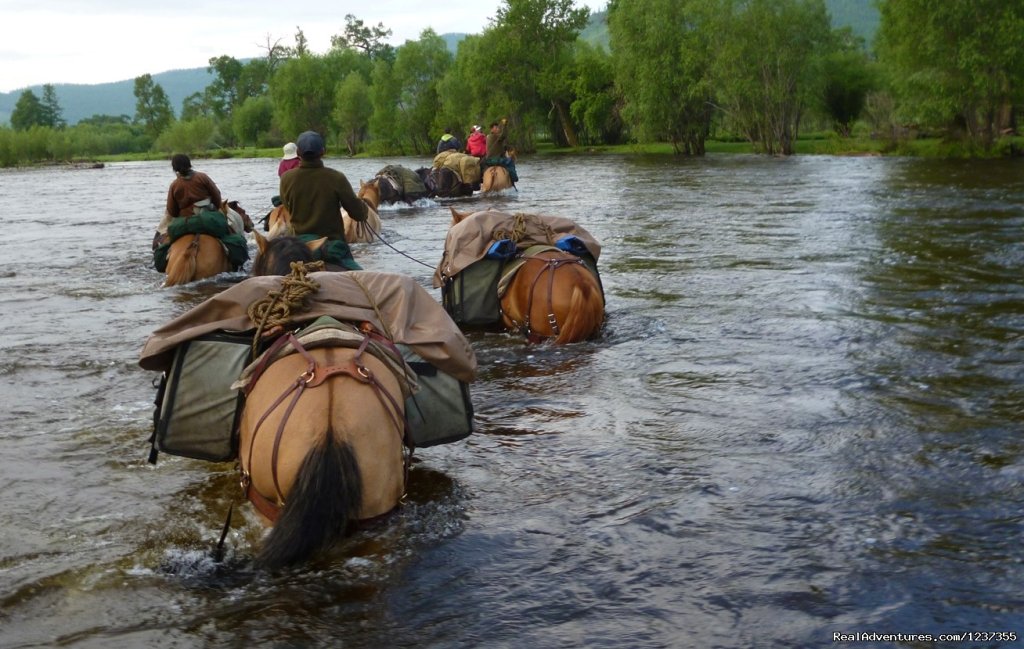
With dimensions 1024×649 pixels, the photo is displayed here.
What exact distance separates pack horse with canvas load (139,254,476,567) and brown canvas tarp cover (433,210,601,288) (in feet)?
12.5

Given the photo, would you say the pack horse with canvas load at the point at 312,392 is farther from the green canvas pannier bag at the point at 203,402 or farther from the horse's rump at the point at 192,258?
the horse's rump at the point at 192,258

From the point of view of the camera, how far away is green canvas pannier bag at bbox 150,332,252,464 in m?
4.87

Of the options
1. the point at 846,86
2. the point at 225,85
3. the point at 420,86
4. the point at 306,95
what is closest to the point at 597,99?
the point at 846,86

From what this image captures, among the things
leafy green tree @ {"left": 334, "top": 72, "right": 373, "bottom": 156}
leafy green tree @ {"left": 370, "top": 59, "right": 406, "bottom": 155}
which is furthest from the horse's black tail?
leafy green tree @ {"left": 334, "top": 72, "right": 373, "bottom": 156}

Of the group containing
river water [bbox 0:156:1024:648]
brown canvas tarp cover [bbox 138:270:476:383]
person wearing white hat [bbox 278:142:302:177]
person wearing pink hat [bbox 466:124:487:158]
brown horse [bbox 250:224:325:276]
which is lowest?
river water [bbox 0:156:1024:648]

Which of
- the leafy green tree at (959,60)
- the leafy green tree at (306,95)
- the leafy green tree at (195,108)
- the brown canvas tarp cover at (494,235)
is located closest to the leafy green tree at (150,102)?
the leafy green tree at (195,108)

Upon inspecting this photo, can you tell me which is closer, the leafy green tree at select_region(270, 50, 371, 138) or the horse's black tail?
the horse's black tail

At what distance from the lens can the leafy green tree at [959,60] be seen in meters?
33.7

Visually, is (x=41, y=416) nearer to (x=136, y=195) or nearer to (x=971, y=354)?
(x=971, y=354)

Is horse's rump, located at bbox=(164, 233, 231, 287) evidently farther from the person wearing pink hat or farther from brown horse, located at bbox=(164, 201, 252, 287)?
the person wearing pink hat

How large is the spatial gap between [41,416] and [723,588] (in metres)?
5.16

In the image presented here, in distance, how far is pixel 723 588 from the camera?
14.3 ft

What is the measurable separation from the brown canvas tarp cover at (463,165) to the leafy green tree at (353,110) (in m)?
61.3

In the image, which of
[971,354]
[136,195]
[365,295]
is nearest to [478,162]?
[136,195]
